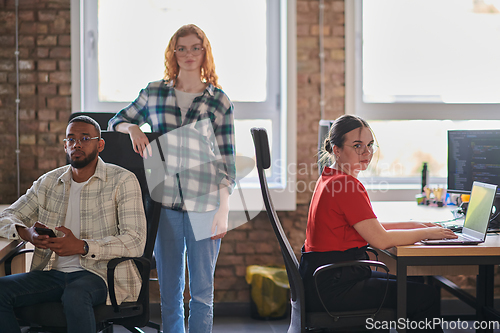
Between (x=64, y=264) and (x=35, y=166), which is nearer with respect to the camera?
(x=64, y=264)

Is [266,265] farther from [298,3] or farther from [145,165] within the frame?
[298,3]

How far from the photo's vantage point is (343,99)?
123 inches

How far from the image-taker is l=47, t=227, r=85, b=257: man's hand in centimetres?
175

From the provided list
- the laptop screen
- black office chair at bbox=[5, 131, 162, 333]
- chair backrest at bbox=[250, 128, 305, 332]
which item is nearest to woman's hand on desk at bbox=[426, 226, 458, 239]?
the laptop screen

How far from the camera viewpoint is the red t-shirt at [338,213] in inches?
68.9

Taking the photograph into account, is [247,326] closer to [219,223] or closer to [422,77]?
[219,223]

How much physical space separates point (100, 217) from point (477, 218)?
5.45 feet

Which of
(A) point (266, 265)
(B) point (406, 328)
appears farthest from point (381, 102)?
(B) point (406, 328)

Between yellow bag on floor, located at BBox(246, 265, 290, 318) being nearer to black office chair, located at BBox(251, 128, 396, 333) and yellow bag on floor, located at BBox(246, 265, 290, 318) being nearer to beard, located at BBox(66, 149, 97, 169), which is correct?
black office chair, located at BBox(251, 128, 396, 333)

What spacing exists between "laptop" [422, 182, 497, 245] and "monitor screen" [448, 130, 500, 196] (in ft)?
1.59

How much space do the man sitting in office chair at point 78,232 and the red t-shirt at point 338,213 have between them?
2.45 ft

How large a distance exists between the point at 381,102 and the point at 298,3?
3.07 feet

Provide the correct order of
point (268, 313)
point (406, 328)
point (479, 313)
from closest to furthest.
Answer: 1. point (406, 328)
2. point (479, 313)
3. point (268, 313)

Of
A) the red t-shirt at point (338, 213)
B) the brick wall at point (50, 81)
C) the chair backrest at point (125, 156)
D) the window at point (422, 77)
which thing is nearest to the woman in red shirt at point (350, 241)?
the red t-shirt at point (338, 213)
